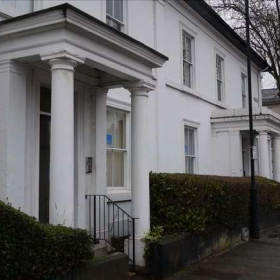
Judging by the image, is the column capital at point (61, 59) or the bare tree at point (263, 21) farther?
the bare tree at point (263, 21)

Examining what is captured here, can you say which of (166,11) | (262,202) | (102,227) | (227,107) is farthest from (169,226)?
(227,107)

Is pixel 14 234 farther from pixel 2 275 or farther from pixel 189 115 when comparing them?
pixel 189 115

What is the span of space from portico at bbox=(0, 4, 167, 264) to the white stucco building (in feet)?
0.05

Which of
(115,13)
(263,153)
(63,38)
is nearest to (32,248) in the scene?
(63,38)

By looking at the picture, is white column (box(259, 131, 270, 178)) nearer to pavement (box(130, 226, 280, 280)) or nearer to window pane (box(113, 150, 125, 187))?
pavement (box(130, 226, 280, 280))

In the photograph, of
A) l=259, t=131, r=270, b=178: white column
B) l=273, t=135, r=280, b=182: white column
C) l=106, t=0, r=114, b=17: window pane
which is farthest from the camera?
l=273, t=135, r=280, b=182: white column

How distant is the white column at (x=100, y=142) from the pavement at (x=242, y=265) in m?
2.02

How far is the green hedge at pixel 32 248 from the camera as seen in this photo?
4547 mm


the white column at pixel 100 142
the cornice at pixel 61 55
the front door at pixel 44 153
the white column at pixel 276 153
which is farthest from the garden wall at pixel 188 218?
the white column at pixel 276 153

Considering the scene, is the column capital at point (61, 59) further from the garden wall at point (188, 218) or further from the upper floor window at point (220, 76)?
the upper floor window at point (220, 76)

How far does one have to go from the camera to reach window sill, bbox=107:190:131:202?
30.7 feet

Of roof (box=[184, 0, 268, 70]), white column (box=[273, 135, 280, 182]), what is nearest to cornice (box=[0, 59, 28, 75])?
roof (box=[184, 0, 268, 70])

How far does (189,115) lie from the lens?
1364 centimetres

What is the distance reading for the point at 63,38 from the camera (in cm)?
587
